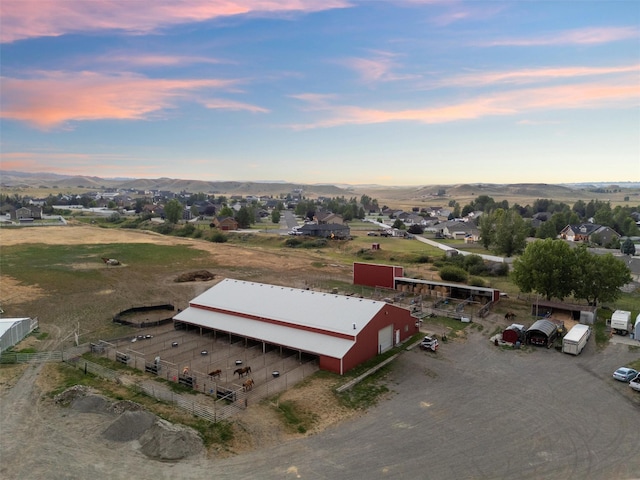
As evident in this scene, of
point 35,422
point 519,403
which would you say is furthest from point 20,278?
point 519,403

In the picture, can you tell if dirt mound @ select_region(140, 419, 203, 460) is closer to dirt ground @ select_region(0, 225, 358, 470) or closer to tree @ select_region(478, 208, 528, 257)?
dirt ground @ select_region(0, 225, 358, 470)

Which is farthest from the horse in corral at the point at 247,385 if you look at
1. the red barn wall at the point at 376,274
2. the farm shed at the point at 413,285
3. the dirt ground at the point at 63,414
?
the red barn wall at the point at 376,274

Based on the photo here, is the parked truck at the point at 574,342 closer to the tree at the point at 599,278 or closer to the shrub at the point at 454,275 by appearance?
the tree at the point at 599,278

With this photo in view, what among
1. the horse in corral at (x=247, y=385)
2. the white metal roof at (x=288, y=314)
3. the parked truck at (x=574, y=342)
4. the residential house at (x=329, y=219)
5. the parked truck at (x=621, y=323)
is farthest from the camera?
the residential house at (x=329, y=219)

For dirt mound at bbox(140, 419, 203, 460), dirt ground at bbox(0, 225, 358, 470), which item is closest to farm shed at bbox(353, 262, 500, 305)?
dirt ground at bbox(0, 225, 358, 470)

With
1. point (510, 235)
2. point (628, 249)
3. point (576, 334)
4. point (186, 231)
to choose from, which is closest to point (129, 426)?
point (576, 334)

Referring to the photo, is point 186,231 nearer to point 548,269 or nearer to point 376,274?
point 376,274
